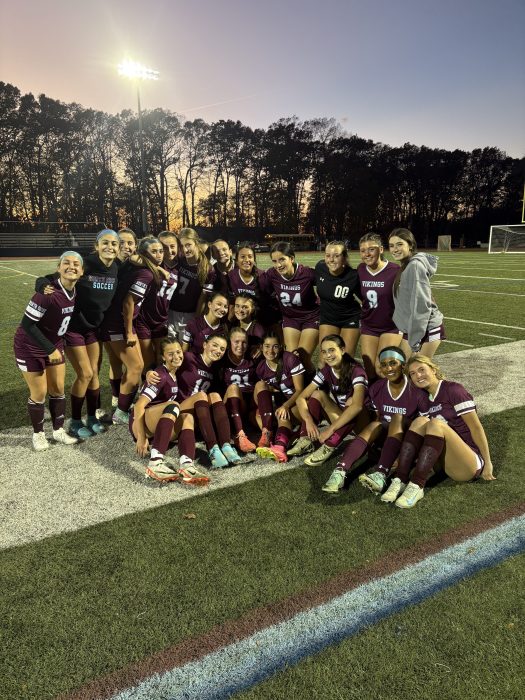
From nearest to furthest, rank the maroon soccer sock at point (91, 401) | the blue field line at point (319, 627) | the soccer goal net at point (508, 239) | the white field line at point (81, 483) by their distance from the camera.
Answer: the blue field line at point (319, 627), the white field line at point (81, 483), the maroon soccer sock at point (91, 401), the soccer goal net at point (508, 239)

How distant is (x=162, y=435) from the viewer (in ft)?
12.6

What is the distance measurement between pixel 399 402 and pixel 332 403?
2.32ft

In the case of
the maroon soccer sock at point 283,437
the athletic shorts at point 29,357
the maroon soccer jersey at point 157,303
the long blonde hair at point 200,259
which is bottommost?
the maroon soccer sock at point 283,437

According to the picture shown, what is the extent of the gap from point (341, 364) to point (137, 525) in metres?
1.98

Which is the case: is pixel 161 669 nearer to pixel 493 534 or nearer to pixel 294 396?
pixel 493 534

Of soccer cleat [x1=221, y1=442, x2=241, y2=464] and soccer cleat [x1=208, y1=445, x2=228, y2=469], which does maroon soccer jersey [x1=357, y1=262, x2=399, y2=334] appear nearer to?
soccer cleat [x1=221, y1=442, x2=241, y2=464]

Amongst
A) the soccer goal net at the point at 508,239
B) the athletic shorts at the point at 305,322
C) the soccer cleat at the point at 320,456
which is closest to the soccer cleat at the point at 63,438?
the soccer cleat at the point at 320,456

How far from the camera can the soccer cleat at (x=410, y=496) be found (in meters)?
3.22

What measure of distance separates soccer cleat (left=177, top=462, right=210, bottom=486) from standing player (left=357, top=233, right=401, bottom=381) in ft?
6.27

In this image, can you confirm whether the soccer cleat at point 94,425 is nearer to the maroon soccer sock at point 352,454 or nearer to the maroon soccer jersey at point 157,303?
the maroon soccer jersey at point 157,303

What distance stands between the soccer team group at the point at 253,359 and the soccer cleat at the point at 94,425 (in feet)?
0.04

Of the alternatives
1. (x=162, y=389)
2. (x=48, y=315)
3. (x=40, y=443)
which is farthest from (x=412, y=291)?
(x=40, y=443)

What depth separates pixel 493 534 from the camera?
9.51 ft

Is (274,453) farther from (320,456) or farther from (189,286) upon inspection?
(189,286)
